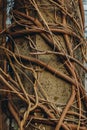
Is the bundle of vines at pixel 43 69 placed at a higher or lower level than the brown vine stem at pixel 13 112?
higher

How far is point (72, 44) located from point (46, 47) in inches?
5.6

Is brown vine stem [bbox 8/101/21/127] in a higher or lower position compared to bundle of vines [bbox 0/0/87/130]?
lower

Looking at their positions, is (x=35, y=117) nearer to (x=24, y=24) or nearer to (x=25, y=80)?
(x=25, y=80)

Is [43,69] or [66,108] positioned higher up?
[43,69]

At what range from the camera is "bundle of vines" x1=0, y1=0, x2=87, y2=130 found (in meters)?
1.60

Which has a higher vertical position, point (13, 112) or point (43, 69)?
point (43, 69)

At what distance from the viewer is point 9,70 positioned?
178 centimetres

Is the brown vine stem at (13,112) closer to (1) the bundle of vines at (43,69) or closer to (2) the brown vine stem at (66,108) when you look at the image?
(1) the bundle of vines at (43,69)

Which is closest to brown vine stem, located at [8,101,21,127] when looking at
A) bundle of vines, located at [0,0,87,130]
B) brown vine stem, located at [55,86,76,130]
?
bundle of vines, located at [0,0,87,130]

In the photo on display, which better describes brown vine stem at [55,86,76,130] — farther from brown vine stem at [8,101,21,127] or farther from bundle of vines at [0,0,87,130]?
brown vine stem at [8,101,21,127]

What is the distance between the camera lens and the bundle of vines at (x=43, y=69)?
1600 millimetres

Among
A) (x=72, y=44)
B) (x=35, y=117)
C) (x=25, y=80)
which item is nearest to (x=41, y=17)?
(x=72, y=44)

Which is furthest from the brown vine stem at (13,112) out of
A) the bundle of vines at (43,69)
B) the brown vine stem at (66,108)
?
the brown vine stem at (66,108)

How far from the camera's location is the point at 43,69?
5.36ft
